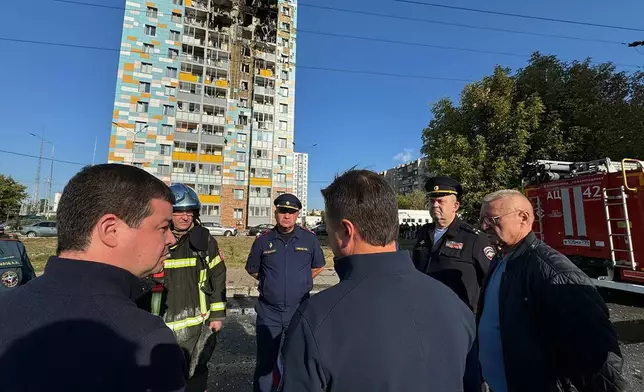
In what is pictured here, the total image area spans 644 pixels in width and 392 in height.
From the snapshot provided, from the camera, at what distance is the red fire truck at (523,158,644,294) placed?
5.98 m

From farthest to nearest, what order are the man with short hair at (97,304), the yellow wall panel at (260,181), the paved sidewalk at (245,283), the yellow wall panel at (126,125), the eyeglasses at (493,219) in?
the yellow wall panel at (260,181) < the yellow wall panel at (126,125) < the paved sidewalk at (245,283) < the eyeglasses at (493,219) < the man with short hair at (97,304)

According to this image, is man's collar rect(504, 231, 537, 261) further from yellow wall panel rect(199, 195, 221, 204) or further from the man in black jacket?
yellow wall panel rect(199, 195, 221, 204)

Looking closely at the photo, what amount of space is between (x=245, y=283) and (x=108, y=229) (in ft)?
25.1

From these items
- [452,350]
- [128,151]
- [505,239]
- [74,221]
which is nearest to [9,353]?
[74,221]

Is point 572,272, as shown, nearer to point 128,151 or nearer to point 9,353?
point 9,353

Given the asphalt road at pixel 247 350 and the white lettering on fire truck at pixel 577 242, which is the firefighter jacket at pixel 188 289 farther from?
the white lettering on fire truck at pixel 577 242

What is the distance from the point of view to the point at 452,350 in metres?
1.10

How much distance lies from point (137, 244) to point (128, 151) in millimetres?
41227

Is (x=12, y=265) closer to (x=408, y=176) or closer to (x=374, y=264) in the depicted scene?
(x=374, y=264)

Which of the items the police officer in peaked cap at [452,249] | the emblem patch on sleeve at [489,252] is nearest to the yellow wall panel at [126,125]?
the police officer in peaked cap at [452,249]

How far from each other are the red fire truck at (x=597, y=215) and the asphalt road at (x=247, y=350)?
2.35ft

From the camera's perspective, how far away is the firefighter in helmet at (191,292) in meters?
2.50

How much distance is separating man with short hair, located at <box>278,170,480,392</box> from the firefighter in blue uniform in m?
2.09

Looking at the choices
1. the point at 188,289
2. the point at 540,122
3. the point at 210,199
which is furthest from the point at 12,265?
the point at 210,199
